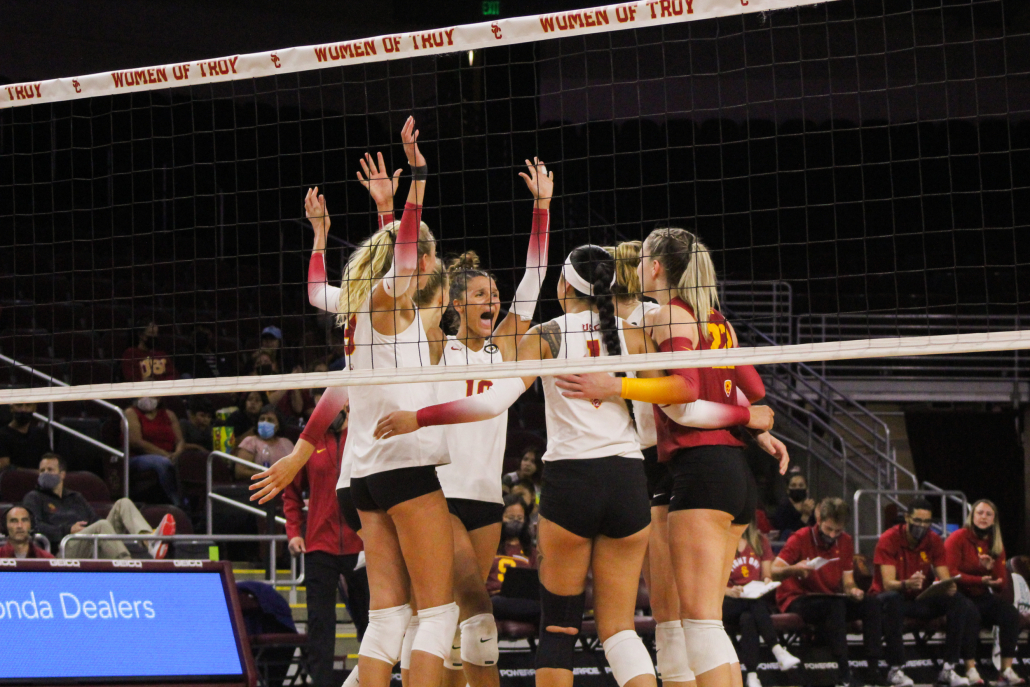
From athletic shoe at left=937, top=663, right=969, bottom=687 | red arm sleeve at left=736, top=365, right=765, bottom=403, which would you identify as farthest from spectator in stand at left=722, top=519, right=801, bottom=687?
red arm sleeve at left=736, top=365, right=765, bottom=403

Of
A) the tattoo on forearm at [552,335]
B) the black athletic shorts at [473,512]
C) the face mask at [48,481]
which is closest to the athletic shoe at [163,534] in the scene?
the face mask at [48,481]

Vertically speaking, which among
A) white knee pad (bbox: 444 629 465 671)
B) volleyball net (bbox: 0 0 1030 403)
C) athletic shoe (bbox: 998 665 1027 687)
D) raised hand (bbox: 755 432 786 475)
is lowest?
athletic shoe (bbox: 998 665 1027 687)

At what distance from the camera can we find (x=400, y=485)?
463 cm

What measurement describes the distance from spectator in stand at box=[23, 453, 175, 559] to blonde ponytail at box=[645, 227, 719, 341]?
16.5ft

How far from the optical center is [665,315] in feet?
15.2

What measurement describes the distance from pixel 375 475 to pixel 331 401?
21.9 inches

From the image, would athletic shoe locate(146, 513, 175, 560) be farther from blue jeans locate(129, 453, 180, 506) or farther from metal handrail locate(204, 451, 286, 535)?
blue jeans locate(129, 453, 180, 506)

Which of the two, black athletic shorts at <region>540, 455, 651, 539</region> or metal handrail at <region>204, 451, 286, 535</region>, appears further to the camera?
metal handrail at <region>204, 451, 286, 535</region>

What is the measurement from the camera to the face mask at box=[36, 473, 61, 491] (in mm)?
8867

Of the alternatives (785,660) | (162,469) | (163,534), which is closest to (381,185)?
(163,534)

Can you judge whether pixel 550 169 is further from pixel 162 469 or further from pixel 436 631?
pixel 436 631

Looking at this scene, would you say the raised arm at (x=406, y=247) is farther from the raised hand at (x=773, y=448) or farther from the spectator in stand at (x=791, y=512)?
the spectator in stand at (x=791, y=512)

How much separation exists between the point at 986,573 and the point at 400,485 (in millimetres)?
6469

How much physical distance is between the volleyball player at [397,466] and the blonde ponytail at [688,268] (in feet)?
3.17
